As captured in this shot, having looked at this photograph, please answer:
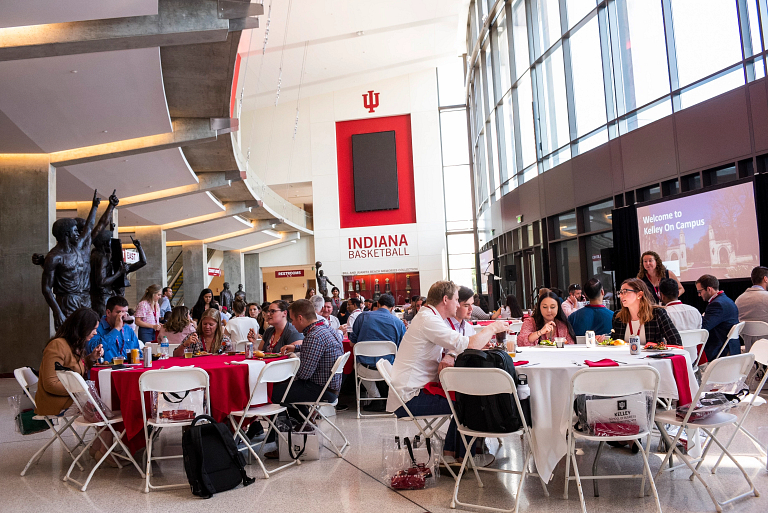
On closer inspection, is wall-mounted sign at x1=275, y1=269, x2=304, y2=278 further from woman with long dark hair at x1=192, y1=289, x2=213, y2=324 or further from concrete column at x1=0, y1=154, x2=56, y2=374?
concrete column at x1=0, y1=154, x2=56, y2=374

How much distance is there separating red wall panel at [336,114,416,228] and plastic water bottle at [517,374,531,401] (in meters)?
22.4

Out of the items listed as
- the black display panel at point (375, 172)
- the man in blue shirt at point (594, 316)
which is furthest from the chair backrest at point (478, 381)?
the black display panel at point (375, 172)

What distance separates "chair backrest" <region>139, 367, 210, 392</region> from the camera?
3.86 m

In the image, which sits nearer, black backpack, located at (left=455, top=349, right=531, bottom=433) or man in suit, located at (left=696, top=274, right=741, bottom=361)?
black backpack, located at (left=455, top=349, right=531, bottom=433)

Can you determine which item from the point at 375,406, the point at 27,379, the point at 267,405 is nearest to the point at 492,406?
the point at 267,405

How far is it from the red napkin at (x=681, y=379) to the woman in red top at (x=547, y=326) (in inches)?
54.0

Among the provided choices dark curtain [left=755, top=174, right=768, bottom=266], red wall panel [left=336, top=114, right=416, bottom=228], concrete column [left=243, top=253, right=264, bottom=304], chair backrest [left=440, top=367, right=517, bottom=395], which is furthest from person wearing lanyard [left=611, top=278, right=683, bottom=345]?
concrete column [left=243, top=253, right=264, bottom=304]

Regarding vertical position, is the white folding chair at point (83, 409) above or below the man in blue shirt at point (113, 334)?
below

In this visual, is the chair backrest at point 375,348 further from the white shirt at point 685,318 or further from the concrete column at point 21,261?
the concrete column at point 21,261

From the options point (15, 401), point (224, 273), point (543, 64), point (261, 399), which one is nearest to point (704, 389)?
point (261, 399)

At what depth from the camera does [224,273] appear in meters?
27.8

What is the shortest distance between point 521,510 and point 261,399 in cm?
203

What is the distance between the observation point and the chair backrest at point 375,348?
6.12 meters

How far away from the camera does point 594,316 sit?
5.58 meters
